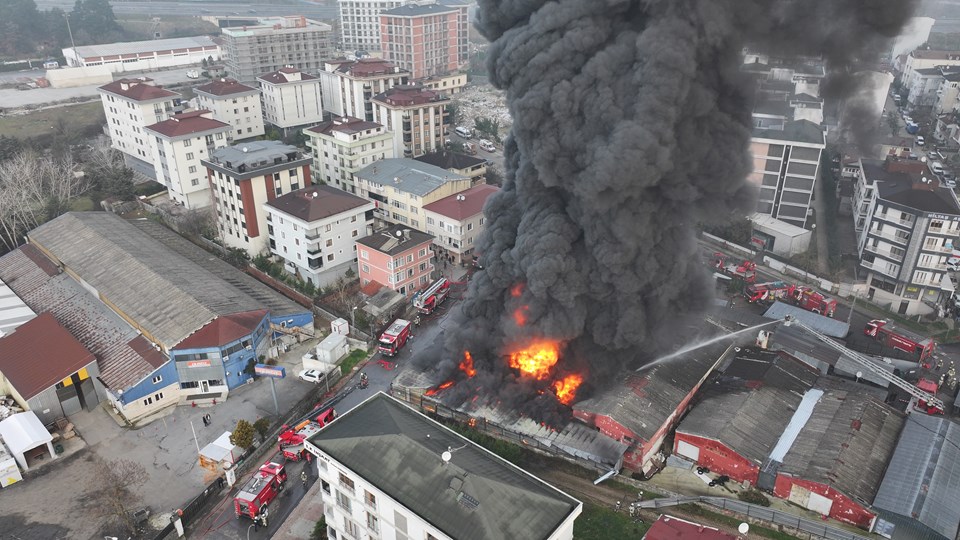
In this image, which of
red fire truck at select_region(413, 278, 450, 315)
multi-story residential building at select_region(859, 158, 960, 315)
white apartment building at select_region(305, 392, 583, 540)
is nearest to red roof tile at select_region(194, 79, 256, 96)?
red fire truck at select_region(413, 278, 450, 315)

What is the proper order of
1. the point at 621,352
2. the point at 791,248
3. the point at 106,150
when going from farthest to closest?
1. the point at 106,150
2. the point at 791,248
3. the point at 621,352

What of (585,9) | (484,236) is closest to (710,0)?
(585,9)

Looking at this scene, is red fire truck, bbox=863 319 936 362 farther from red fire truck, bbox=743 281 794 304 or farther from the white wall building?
the white wall building

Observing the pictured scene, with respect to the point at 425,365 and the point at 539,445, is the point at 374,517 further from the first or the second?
the point at 425,365

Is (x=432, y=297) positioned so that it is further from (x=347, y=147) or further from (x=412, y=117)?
(x=412, y=117)

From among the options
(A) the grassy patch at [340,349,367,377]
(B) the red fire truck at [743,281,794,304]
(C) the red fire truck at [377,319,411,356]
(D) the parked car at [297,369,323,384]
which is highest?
(B) the red fire truck at [743,281,794,304]
